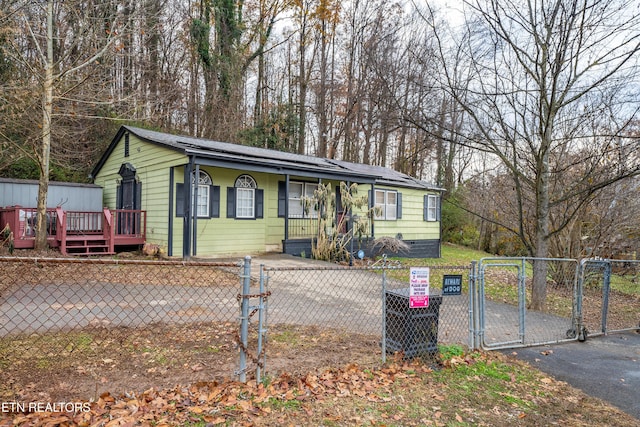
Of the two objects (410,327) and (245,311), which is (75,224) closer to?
(245,311)

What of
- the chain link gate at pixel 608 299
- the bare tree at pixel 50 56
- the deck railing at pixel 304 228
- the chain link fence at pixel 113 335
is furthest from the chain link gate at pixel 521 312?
the bare tree at pixel 50 56

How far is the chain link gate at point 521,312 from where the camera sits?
4875 mm

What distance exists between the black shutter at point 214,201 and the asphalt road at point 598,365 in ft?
30.7

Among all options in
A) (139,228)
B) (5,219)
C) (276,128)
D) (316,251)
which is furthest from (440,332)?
(276,128)

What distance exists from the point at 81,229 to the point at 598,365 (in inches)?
520

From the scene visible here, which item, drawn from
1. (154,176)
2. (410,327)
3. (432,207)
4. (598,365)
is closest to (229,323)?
(410,327)

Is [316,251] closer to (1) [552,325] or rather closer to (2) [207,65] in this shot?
(1) [552,325]

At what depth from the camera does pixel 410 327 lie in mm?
4230

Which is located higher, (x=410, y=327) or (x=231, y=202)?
(x=231, y=202)

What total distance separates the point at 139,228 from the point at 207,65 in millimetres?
13957

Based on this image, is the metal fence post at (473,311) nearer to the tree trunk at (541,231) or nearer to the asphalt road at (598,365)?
the asphalt road at (598,365)

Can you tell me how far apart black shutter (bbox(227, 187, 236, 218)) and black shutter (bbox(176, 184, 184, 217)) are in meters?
1.49

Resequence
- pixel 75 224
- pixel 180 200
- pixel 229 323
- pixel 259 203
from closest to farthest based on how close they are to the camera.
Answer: pixel 229 323 → pixel 180 200 → pixel 75 224 → pixel 259 203

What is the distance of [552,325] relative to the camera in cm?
653
